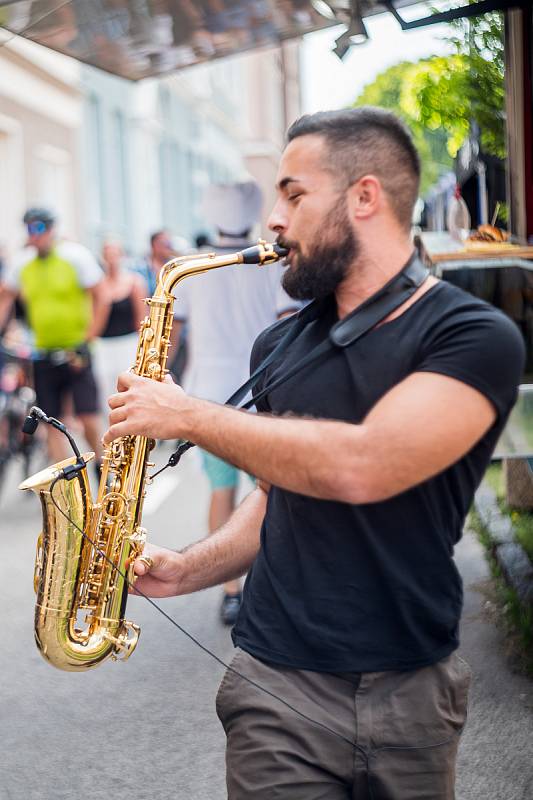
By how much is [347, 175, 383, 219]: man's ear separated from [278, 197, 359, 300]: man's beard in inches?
0.6

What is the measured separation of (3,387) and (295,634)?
26.7 feet

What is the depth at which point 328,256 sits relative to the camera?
87.9 inches

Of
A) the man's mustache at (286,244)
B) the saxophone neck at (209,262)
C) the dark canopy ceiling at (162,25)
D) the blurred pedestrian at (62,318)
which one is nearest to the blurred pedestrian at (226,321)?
the dark canopy ceiling at (162,25)

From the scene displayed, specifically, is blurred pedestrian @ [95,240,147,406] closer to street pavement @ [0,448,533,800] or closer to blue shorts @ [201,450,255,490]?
street pavement @ [0,448,533,800]

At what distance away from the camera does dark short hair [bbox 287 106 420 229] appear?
7.27 ft

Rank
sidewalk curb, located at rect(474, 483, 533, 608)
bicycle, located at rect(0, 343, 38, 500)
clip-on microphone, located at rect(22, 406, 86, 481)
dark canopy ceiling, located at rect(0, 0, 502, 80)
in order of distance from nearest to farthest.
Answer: clip-on microphone, located at rect(22, 406, 86, 481) → sidewalk curb, located at rect(474, 483, 533, 608) → dark canopy ceiling, located at rect(0, 0, 502, 80) → bicycle, located at rect(0, 343, 38, 500)

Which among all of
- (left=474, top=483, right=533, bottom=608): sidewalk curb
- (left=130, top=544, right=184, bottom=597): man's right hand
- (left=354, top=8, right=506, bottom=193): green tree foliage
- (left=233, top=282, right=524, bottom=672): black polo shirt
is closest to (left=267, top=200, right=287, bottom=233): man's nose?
(left=233, top=282, right=524, bottom=672): black polo shirt

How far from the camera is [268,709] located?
2262 mm

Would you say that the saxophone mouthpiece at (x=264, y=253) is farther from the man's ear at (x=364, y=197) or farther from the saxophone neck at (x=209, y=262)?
the man's ear at (x=364, y=197)

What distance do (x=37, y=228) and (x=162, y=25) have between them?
2.59 metres

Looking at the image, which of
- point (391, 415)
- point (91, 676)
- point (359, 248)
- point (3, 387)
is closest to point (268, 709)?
point (391, 415)

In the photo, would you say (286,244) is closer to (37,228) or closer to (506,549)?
(506,549)

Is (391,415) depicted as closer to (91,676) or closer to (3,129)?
(91,676)

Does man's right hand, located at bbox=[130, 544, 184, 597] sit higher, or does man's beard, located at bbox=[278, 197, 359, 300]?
man's beard, located at bbox=[278, 197, 359, 300]
